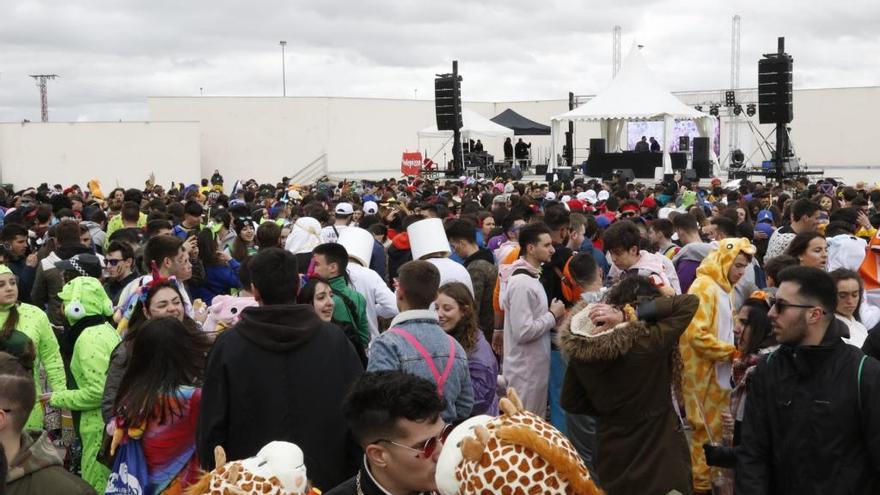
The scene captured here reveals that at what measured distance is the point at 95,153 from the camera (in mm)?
35125

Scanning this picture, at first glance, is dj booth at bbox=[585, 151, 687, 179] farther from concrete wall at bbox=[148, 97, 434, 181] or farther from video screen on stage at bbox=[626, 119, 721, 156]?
concrete wall at bbox=[148, 97, 434, 181]

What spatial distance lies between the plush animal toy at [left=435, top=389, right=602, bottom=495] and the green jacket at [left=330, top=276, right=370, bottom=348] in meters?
3.63

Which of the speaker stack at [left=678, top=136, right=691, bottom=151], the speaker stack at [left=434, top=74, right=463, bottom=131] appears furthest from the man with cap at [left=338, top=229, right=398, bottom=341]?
the speaker stack at [left=678, top=136, right=691, bottom=151]

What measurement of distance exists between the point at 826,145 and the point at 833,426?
44213mm

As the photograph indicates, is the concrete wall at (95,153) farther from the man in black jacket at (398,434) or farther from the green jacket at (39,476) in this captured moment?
the man in black jacket at (398,434)

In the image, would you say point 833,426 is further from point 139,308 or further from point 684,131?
point 684,131

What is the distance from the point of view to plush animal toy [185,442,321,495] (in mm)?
2268

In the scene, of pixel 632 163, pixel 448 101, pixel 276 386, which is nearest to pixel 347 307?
pixel 276 386

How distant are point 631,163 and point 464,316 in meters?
26.3

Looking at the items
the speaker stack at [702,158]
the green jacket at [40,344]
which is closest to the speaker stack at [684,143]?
the speaker stack at [702,158]

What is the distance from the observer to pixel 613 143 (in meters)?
34.2

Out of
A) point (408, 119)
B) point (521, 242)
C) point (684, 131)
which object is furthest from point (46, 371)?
point (408, 119)

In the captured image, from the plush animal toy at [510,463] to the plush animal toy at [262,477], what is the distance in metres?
0.37

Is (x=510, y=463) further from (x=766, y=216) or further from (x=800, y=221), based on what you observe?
(x=766, y=216)
